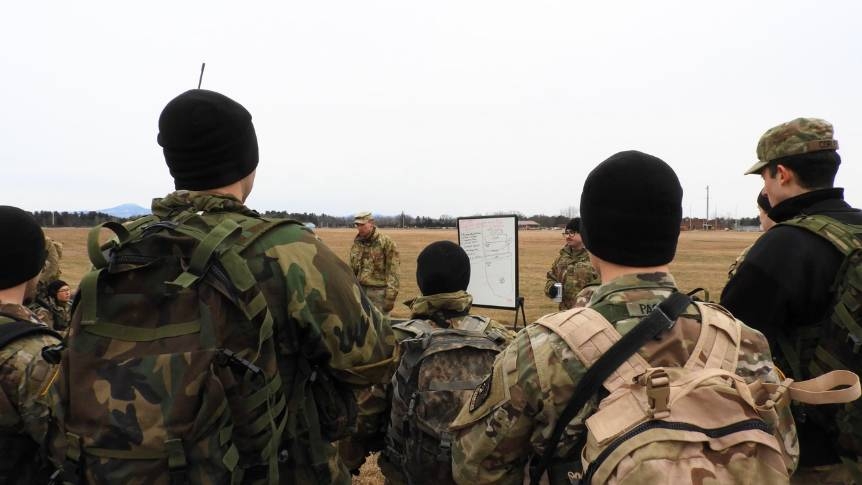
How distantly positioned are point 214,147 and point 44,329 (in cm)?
118

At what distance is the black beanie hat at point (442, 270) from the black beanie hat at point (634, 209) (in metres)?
1.46

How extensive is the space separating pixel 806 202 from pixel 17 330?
390 cm

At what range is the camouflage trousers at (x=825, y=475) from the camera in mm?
2824

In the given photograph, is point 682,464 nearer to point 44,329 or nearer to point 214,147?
point 214,147

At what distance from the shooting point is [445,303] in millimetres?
3309

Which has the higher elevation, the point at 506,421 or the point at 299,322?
the point at 299,322

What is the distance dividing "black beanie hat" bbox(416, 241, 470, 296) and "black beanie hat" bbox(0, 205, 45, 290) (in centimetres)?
196

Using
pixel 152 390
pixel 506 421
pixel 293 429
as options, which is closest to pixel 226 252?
pixel 152 390

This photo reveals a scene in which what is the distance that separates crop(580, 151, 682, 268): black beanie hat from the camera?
1841 mm

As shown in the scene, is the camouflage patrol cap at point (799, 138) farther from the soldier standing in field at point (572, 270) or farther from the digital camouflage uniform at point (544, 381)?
the soldier standing in field at point (572, 270)

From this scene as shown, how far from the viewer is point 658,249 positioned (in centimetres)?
189

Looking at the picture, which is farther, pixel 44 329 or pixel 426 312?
pixel 426 312

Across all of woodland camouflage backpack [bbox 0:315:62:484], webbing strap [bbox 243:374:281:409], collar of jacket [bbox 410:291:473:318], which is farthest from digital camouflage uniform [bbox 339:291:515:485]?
woodland camouflage backpack [bbox 0:315:62:484]

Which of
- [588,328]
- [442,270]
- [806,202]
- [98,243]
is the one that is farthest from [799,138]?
[98,243]
